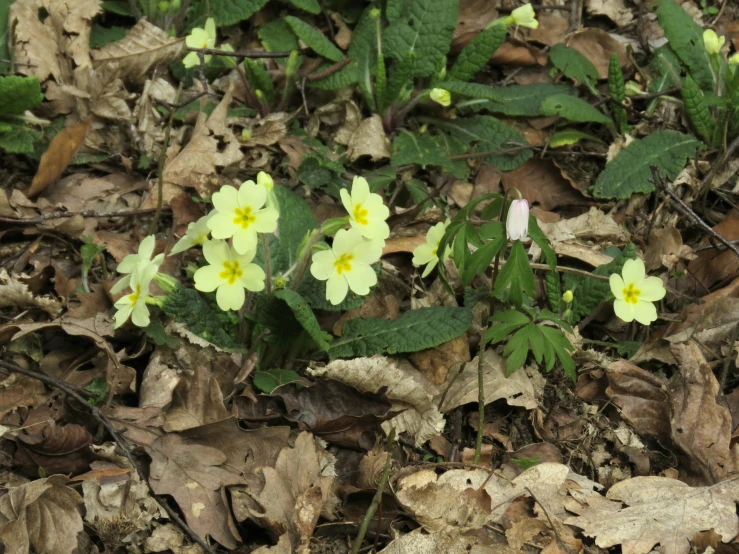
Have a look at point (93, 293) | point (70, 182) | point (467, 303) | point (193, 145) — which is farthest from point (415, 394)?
point (70, 182)

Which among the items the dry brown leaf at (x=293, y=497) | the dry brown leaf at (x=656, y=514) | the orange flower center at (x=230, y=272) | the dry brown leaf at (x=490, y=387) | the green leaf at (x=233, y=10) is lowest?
the dry brown leaf at (x=656, y=514)

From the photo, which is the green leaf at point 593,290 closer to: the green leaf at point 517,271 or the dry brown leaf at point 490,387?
the dry brown leaf at point 490,387

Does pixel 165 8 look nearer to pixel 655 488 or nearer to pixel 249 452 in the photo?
pixel 249 452

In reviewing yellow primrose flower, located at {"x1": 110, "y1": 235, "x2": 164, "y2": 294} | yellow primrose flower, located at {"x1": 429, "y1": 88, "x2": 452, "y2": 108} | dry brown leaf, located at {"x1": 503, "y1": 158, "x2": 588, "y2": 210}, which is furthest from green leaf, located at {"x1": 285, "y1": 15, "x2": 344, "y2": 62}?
yellow primrose flower, located at {"x1": 110, "y1": 235, "x2": 164, "y2": 294}

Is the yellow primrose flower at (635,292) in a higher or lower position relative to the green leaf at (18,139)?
lower

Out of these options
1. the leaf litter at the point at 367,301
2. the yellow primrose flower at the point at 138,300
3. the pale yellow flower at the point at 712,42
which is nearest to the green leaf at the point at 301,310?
the leaf litter at the point at 367,301

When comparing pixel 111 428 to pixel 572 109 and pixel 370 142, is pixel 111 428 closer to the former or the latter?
pixel 370 142

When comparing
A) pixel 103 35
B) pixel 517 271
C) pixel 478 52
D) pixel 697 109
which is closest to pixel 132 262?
pixel 517 271
